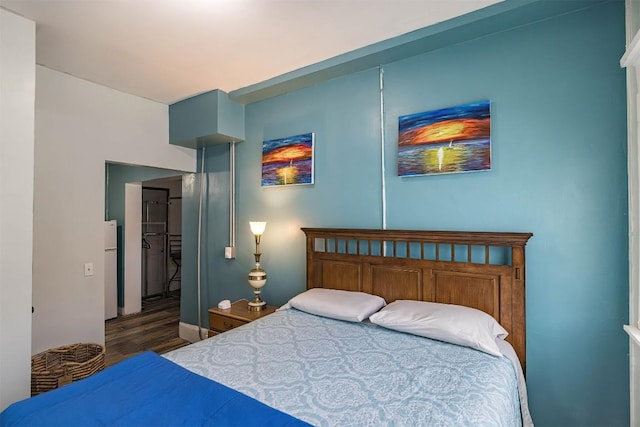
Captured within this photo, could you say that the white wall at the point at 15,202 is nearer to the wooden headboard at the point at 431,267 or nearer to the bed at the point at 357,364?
the bed at the point at 357,364

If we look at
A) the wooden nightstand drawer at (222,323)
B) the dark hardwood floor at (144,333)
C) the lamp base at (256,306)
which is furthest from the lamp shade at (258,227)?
the dark hardwood floor at (144,333)

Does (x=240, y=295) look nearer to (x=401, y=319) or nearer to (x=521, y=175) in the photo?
(x=401, y=319)

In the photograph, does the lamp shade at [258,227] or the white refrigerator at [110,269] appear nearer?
the lamp shade at [258,227]

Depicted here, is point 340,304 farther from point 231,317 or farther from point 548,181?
point 548,181

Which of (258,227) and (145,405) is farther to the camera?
(258,227)

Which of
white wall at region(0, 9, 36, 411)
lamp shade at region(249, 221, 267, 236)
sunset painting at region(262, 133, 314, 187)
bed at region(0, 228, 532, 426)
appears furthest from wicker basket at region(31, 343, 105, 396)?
sunset painting at region(262, 133, 314, 187)

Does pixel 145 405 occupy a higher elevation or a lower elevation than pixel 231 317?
higher

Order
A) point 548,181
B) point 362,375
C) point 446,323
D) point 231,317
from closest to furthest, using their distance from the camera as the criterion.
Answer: point 362,375 < point 446,323 < point 548,181 < point 231,317

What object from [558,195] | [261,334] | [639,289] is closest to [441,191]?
[558,195]

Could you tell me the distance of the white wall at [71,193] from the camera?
2594 millimetres

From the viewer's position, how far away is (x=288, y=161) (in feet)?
9.83

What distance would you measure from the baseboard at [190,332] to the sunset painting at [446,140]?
2.85 metres

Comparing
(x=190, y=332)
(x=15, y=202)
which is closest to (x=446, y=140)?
(x=15, y=202)

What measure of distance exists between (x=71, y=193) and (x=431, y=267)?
3.03 metres
